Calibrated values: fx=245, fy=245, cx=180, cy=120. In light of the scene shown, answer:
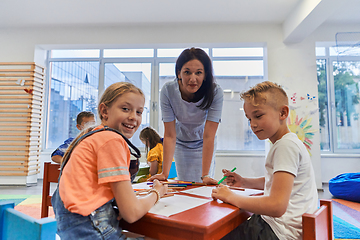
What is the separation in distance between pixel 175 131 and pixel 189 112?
0.17 m

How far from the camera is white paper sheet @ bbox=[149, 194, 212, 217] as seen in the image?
2.58ft

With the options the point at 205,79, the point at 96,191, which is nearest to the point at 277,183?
the point at 96,191

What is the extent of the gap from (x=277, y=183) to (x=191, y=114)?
938 millimetres

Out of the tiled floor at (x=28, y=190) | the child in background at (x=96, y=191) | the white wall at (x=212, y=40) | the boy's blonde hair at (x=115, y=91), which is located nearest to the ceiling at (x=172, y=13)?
the white wall at (x=212, y=40)

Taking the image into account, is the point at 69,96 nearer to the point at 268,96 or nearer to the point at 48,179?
the point at 48,179

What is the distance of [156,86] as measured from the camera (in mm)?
5055

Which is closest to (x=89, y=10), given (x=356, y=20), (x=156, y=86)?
(x=156, y=86)

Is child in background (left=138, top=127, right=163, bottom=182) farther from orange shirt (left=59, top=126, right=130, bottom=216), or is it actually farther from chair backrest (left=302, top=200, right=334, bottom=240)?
chair backrest (left=302, top=200, right=334, bottom=240)

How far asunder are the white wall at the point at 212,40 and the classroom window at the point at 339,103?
0.44 m

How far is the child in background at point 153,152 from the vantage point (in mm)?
2727

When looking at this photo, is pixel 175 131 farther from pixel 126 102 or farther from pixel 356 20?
pixel 356 20

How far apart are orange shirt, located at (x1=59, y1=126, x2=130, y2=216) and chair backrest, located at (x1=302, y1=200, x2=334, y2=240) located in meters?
0.51

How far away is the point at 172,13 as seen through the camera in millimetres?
4125

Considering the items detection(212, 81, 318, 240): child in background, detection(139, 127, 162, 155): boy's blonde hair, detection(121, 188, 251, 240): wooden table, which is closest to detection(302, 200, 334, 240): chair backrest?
detection(212, 81, 318, 240): child in background
